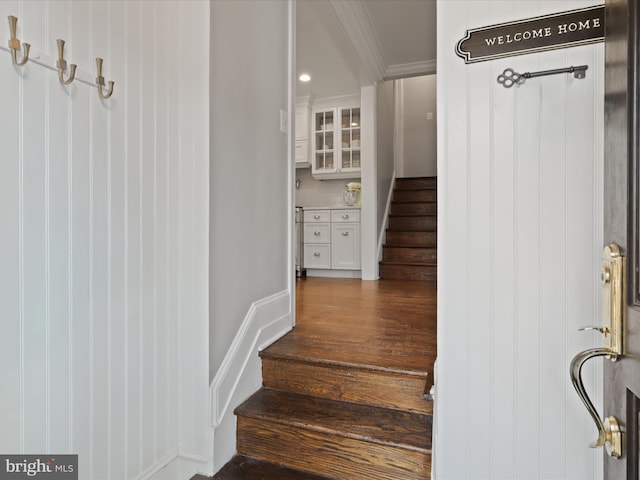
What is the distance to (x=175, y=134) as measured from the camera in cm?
150

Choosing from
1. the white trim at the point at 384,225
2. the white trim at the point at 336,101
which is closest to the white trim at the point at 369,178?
the white trim at the point at 384,225

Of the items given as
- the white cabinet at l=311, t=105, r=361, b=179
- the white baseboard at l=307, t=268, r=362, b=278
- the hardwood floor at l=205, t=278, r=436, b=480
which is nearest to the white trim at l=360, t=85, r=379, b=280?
the white baseboard at l=307, t=268, r=362, b=278

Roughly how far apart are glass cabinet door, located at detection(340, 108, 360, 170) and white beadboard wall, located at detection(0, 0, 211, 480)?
3.85m

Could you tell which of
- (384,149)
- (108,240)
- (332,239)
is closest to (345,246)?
(332,239)

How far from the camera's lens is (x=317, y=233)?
16.2ft

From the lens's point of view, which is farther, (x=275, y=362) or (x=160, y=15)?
(x=275, y=362)

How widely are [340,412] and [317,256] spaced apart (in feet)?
11.1

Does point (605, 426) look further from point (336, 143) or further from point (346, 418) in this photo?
point (336, 143)

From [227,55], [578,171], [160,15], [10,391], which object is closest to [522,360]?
[578,171]

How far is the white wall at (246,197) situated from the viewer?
155cm

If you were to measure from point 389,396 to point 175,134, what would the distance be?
1.46 m

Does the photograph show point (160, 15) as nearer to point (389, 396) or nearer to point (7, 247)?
point (7, 247)

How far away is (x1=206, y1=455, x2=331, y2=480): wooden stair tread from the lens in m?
1.49

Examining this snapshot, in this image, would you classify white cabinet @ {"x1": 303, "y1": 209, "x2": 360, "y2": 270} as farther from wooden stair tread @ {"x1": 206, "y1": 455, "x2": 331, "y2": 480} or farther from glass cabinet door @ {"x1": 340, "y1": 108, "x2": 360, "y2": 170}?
wooden stair tread @ {"x1": 206, "y1": 455, "x2": 331, "y2": 480}
